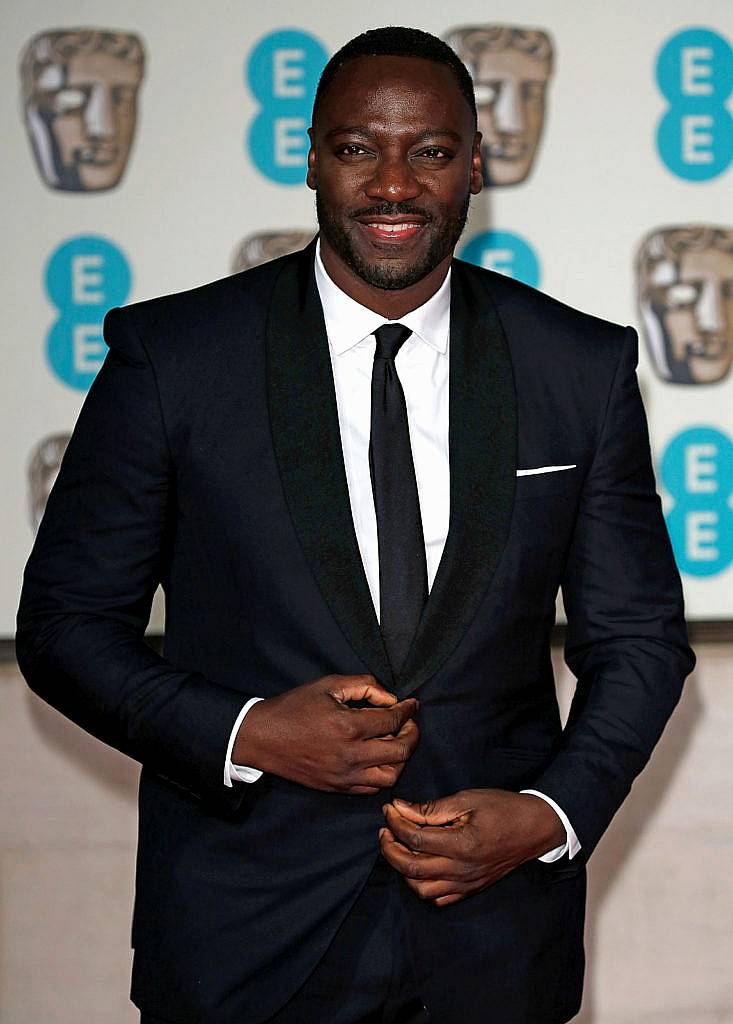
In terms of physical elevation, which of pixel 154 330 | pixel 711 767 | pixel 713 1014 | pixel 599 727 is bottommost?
pixel 713 1014

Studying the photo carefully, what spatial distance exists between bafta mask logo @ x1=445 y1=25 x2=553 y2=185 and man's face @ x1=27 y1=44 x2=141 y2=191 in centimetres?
74

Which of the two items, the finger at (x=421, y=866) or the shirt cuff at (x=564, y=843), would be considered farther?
the shirt cuff at (x=564, y=843)

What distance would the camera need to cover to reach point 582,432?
1.79 m

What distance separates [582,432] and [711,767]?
186cm

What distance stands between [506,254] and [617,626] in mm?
1658

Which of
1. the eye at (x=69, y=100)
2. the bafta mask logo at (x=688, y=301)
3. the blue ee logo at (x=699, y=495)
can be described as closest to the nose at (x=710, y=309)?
the bafta mask logo at (x=688, y=301)

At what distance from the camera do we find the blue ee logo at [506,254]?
326 cm

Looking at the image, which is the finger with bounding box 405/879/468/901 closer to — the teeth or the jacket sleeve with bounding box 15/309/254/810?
the jacket sleeve with bounding box 15/309/254/810

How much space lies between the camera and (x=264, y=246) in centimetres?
322

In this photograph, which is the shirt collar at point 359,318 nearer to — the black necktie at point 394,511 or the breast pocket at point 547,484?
the black necktie at point 394,511

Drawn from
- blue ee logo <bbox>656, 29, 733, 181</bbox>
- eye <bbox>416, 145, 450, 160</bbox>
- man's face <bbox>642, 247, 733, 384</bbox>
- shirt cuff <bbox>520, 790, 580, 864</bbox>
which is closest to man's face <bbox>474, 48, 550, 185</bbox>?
blue ee logo <bbox>656, 29, 733, 181</bbox>

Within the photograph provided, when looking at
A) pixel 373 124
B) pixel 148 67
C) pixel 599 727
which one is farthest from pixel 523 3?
pixel 599 727

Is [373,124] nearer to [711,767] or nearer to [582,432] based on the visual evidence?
[582,432]

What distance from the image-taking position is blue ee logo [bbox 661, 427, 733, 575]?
10.9 feet
